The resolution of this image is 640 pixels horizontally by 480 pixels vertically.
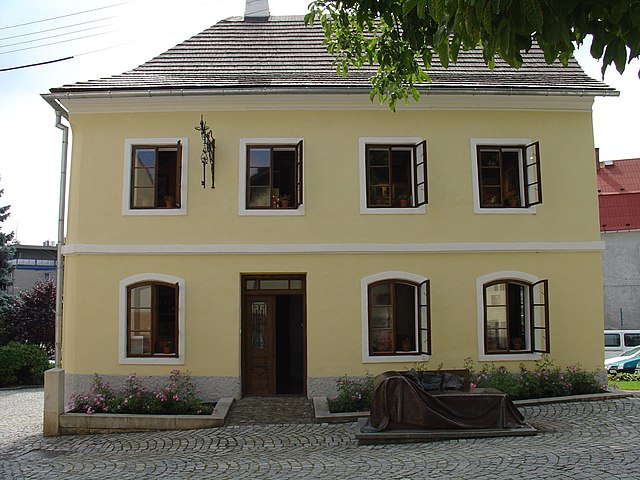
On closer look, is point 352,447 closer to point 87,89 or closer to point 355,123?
point 355,123

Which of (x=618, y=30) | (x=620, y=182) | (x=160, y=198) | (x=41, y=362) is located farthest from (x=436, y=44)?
(x=620, y=182)

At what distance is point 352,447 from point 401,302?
4375mm

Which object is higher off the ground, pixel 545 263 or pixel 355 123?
pixel 355 123

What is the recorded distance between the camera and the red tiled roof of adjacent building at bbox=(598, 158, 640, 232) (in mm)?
33022

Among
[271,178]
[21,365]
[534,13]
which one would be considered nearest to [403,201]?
[271,178]

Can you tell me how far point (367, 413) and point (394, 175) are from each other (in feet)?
16.4

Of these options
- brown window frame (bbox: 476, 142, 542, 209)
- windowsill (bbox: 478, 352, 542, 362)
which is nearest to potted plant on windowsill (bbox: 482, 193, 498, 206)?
brown window frame (bbox: 476, 142, 542, 209)

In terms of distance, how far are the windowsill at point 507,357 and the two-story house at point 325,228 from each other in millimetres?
42

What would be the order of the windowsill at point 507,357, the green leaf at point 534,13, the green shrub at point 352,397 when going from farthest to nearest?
the windowsill at point 507,357 → the green shrub at point 352,397 → the green leaf at point 534,13

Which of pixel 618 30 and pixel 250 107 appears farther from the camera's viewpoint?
pixel 250 107

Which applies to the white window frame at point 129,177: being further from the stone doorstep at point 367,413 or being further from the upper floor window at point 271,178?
the stone doorstep at point 367,413

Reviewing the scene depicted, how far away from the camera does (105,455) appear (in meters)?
9.98

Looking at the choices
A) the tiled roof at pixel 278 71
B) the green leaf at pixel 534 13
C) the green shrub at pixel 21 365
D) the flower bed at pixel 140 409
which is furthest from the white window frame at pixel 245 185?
the green shrub at pixel 21 365

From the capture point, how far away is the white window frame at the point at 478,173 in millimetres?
13469
